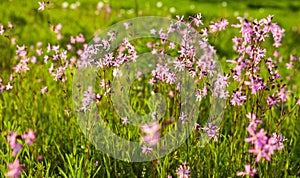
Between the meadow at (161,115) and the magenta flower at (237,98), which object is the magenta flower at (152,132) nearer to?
the meadow at (161,115)

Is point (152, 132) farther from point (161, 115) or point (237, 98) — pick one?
point (161, 115)

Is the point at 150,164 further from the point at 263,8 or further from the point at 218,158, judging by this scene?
the point at 263,8

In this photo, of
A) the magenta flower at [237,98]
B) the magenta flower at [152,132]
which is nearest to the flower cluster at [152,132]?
the magenta flower at [152,132]

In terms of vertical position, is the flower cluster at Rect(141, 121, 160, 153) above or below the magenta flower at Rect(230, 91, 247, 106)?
below

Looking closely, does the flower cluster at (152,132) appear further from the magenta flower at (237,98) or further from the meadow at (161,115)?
the magenta flower at (237,98)

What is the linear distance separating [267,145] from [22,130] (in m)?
2.40

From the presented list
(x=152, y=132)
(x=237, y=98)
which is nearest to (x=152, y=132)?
(x=152, y=132)

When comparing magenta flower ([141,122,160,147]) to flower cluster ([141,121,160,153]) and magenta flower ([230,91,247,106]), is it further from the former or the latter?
magenta flower ([230,91,247,106])

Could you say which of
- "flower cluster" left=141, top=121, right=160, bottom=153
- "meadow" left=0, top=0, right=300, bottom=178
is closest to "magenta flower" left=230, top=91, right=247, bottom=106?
"meadow" left=0, top=0, right=300, bottom=178

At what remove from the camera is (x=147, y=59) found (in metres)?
5.17

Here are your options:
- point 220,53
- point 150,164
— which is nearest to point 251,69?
point 150,164

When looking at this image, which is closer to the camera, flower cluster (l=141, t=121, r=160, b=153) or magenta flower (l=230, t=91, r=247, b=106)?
flower cluster (l=141, t=121, r=160, b=153)

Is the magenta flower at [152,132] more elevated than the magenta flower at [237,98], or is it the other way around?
the magenta flower at [237,98]

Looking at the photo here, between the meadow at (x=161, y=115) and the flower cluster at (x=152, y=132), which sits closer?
the flower cluster at (x=152, y=132)
